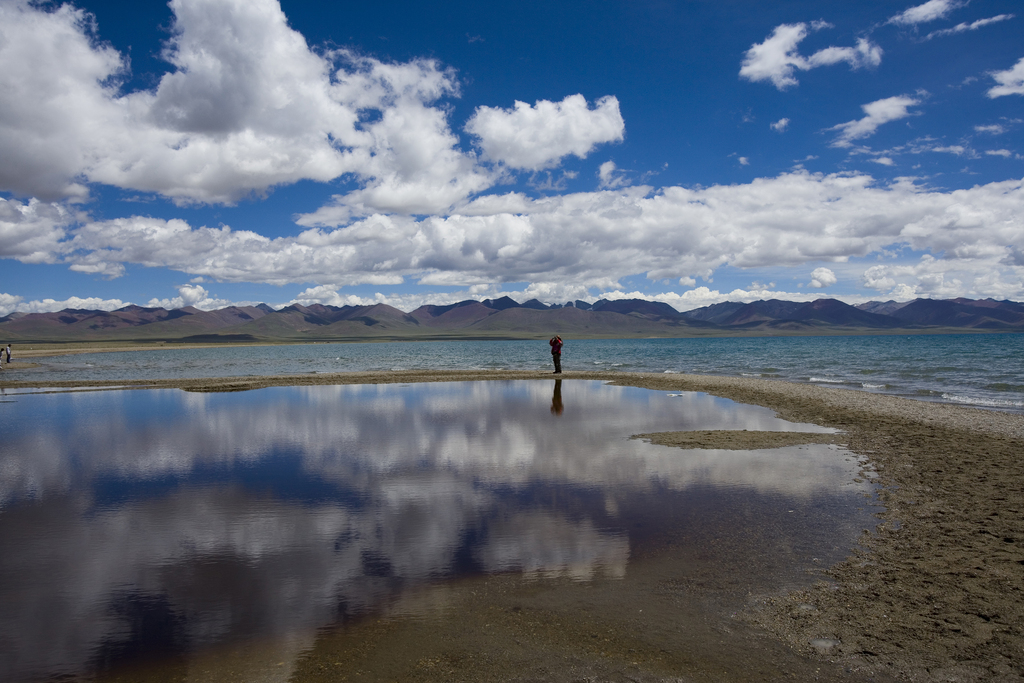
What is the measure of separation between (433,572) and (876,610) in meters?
5.35

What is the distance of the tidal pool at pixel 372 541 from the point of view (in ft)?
20.5

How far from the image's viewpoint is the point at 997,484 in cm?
1189

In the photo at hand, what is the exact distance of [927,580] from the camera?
7.42 meters

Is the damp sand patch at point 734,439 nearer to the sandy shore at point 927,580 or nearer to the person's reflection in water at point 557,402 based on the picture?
the sandy shore at point 927,580

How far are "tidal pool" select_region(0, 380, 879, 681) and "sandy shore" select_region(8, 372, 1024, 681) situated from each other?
1.89 ft

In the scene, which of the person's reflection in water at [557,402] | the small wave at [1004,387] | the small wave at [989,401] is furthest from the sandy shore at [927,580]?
the small wave at [1004,387]

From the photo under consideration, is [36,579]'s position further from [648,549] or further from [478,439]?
[478,439]

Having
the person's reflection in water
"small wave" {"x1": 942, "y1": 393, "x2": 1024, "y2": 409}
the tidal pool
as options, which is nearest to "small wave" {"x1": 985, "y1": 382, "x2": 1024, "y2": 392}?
"small wave" {"x1": 942, "y1": 393, "x2": 1024, "y2": 409}

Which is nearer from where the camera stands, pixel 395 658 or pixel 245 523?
pixel 395 658

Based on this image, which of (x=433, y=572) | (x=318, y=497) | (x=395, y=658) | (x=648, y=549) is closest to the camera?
(x=395, y=658)

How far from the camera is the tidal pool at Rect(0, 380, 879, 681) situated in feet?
20.5

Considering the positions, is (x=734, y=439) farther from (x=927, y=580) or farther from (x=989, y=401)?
(x=989, y=401)

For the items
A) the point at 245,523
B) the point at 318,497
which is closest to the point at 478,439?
the point at 318,497

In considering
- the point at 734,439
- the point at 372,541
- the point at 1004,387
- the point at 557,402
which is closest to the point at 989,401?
the point at 1004,387
